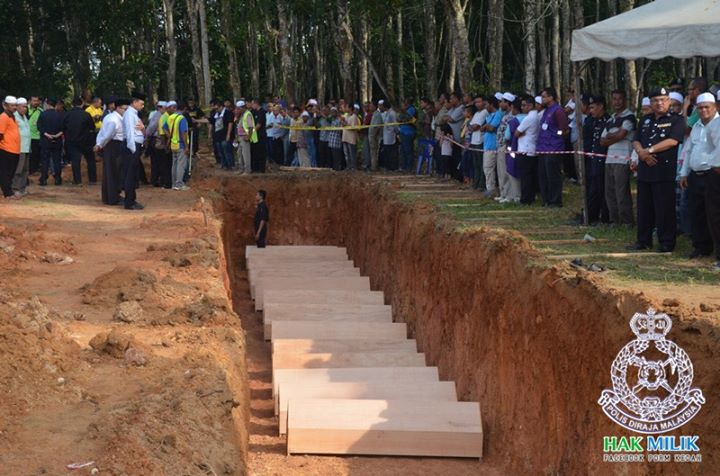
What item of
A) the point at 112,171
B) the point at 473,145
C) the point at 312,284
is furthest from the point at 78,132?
the point at 473,145

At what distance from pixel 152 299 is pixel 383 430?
8.84ft

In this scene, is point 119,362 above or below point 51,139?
below

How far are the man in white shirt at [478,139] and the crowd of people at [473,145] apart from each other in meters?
0.03

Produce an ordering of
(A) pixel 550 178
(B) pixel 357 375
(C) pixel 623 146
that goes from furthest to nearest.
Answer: (A) pixel 550 178, (C) pixel 623 146, (B) pixel 357 375

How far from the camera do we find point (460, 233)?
1424cm

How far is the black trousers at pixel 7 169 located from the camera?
1947 cm

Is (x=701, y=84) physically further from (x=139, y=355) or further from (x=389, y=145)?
(x=389, y=145)

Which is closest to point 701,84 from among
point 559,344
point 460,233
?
point 460,233

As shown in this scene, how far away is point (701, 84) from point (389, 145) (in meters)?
13.3

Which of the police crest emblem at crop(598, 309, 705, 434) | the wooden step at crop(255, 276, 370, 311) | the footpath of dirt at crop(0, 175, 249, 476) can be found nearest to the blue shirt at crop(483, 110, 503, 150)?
the wooden step at crop(255, 276, 370, 311)

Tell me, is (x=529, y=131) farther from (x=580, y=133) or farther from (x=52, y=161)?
(x=52, y=161)

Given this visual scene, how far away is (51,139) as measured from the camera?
23.7m

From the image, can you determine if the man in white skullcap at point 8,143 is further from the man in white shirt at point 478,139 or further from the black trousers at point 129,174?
the man in white shirt at point 478,139

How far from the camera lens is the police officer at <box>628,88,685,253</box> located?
12008 millimetres
